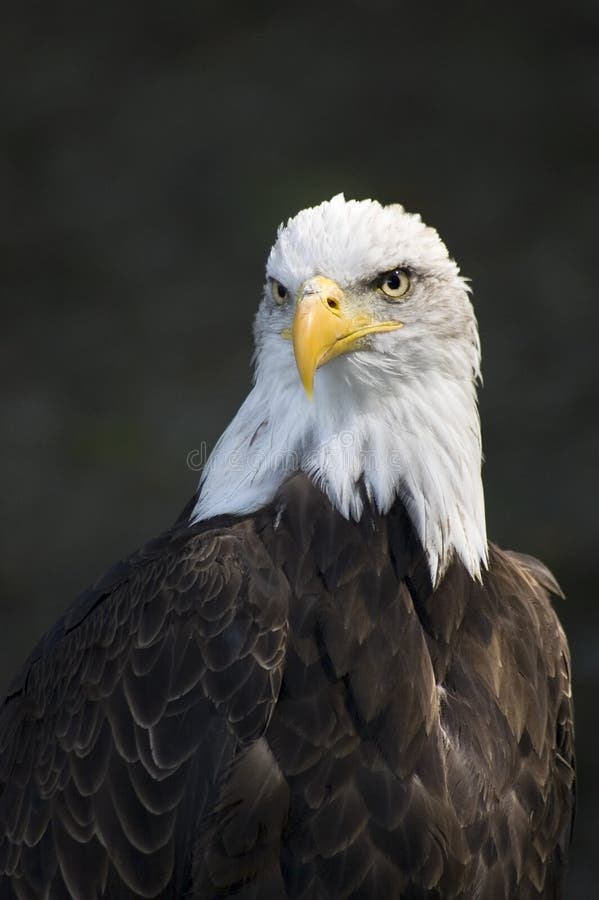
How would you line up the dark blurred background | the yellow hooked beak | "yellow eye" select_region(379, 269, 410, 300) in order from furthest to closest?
the dark blurred background, "yellow eye" select_region(379, 269, 410, 300), the yellow hooked beak

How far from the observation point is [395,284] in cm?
366

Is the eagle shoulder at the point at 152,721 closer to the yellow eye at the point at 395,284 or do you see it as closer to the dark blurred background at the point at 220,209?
the yellow eye at the point at 395,284

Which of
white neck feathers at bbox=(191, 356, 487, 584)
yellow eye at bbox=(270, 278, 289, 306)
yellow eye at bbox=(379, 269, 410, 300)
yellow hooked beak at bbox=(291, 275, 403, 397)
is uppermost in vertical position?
yellow eye at bbox=(270, 278, 289, 306)

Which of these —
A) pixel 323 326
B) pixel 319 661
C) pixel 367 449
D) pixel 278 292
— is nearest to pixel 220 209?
pixel 278 292

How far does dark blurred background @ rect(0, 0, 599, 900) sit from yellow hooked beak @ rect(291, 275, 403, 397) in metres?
3.81

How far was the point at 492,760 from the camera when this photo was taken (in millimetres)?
3699

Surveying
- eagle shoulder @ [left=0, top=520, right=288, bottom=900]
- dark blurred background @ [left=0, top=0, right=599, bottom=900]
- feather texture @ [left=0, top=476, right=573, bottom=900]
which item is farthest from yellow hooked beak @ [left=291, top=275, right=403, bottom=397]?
dark blurred background @ [left=0, top=0, right=599, bottom=900]

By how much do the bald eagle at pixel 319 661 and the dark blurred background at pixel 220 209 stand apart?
3579mm

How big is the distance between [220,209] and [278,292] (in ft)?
16.1

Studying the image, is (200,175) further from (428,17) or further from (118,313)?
(428,17)

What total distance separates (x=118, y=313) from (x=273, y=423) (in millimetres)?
4872

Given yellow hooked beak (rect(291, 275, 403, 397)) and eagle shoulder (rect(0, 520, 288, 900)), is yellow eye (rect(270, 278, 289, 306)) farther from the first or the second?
eagle shoulder (rect(0, 520, 288, 900))

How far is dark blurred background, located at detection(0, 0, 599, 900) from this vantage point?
7.70 m

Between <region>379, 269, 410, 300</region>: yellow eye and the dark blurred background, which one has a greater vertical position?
the dark blurred background
